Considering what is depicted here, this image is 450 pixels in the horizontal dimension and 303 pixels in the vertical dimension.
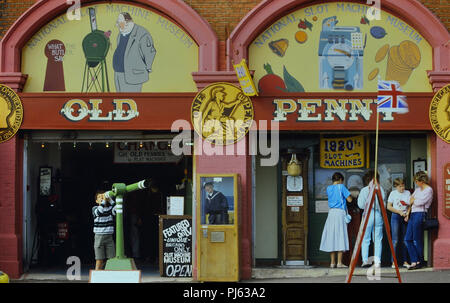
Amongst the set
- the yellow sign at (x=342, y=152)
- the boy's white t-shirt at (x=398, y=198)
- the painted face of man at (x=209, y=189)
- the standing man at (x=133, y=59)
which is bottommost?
the boy's white t-shirt at (x=398, y=198)

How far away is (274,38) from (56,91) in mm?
4288

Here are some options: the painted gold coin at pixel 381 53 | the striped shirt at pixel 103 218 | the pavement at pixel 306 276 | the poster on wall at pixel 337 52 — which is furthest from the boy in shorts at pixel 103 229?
the painted gold coin at pixel 381 53

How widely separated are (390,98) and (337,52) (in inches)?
62.9

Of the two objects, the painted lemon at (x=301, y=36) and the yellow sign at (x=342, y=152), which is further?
the yellow sign at (x=342, y=152)

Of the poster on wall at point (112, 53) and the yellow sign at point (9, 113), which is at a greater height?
the poster on wall at point (112, 53)

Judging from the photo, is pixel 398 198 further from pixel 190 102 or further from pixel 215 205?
pixel 190 102

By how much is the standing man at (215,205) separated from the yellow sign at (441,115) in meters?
4.19

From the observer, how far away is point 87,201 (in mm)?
16156

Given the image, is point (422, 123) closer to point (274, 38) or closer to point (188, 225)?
point (274, 38)

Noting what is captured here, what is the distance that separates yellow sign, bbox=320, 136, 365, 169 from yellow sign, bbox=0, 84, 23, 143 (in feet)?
19.5

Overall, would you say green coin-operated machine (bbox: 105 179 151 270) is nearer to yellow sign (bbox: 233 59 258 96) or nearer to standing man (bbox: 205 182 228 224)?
standing man (bbox: 205 182 228 224)

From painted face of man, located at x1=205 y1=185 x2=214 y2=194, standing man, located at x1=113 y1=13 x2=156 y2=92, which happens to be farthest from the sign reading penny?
standing man, located at x1=113 y1=13 x2=156 y2=92

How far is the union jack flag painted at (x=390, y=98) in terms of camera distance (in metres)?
12.0

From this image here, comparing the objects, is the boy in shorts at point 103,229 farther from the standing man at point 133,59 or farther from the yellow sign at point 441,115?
the yellow sign at point 441,115
